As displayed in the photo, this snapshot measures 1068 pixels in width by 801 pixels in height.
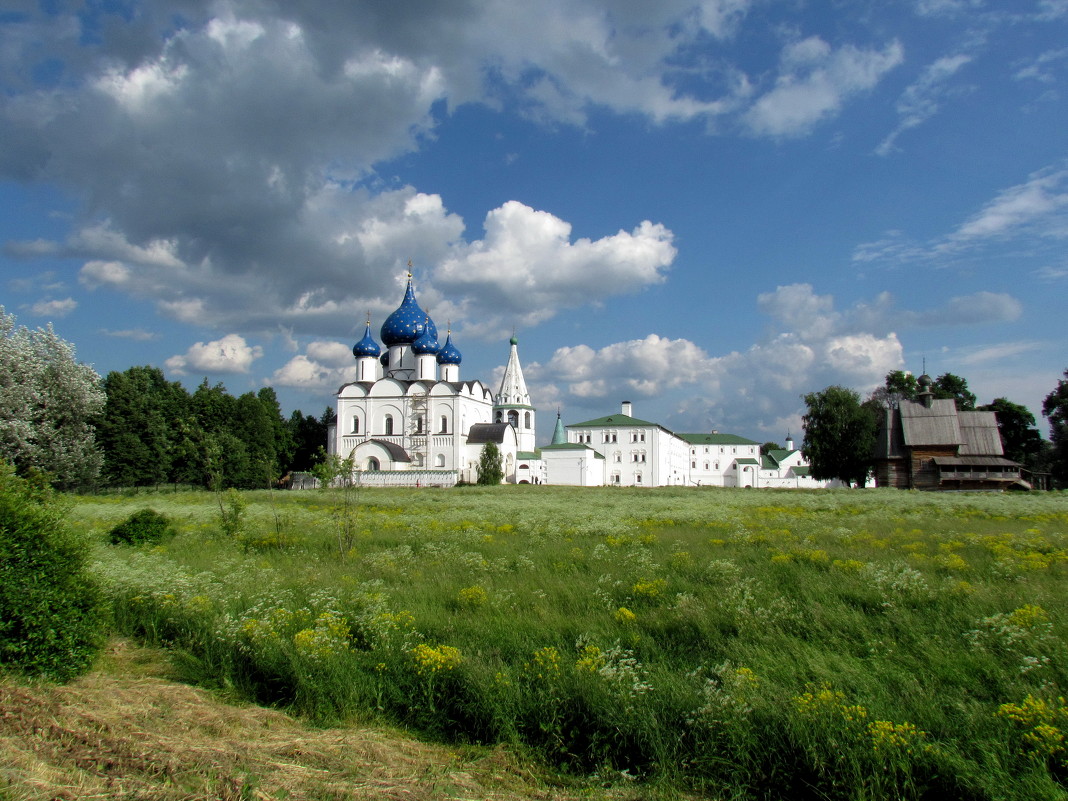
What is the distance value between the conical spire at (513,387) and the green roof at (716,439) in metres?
32.2

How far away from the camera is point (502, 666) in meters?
5.77

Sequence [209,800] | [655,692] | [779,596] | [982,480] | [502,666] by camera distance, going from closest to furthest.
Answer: [209,800] → [655,692] → [502,666] → [779,596] → [982,480]

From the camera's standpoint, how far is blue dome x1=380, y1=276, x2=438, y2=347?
64.0 m

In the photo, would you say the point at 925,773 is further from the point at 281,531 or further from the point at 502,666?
the point at 281,531

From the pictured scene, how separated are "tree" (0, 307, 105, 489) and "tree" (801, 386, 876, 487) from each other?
4583cm

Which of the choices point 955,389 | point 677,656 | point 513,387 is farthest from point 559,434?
point 677,656

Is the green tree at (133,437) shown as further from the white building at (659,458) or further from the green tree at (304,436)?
the white building at (659,458)

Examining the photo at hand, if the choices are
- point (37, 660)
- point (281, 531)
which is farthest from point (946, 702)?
point (281, 531)

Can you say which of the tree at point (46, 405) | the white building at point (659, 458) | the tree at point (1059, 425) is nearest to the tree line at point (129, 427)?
the tree at point (46, 405)

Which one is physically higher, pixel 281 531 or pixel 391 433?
pixel 391 433

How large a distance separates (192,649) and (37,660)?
1.35 m

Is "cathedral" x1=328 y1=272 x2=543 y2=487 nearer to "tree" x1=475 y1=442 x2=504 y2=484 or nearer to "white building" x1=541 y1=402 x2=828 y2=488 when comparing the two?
"tree" x1=475 y1=442 x2=504 y2=484

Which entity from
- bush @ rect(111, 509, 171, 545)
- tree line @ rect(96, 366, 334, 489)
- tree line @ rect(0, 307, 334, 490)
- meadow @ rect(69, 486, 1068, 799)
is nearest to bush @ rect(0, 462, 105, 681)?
meadow @ rect(69, 486, 1068, 799)

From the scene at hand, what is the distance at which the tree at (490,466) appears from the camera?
2112 inches
